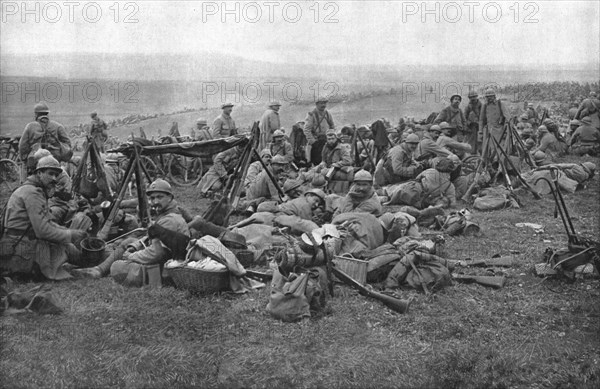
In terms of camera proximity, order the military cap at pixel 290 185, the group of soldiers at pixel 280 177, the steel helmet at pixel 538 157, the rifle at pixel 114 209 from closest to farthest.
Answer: the group of soldiers at pixel 280 177, the rifle at pixel 114 209, the military cap at pixel 290 185, the steel helmet at pixel 538 157

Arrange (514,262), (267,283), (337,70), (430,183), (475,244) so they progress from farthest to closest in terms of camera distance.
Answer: (337,70) → (430,183) → (475,244) → (514,262) → (267,283)

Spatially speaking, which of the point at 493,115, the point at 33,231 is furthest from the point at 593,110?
the point at 33,231

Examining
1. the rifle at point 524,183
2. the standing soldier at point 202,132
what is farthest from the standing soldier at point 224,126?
the rifle at point 524,183

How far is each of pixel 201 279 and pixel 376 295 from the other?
194 centimetres

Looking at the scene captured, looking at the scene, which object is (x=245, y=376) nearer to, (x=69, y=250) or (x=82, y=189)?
(x=69, y=250)

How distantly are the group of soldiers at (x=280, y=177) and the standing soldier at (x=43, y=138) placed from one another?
0.02 m

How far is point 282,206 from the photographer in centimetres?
945

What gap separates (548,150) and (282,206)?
10766 millimetres

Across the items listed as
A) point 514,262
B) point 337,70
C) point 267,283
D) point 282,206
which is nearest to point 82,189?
point 282,206

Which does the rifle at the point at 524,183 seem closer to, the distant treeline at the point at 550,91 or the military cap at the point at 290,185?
the military cap at the point at 290,185

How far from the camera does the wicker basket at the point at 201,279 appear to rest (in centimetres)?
661

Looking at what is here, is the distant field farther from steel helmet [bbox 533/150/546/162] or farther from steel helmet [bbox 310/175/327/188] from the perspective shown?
steel helmet [bbox 533/150/546/162]

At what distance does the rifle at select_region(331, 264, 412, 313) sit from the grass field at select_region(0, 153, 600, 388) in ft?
0.27

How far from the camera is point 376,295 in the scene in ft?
21.5
